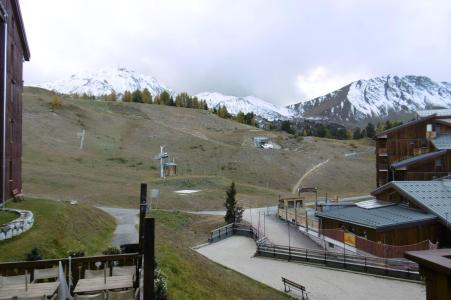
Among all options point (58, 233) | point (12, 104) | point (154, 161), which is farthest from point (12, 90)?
point (154, 161)

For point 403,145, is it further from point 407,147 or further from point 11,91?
point 11,91

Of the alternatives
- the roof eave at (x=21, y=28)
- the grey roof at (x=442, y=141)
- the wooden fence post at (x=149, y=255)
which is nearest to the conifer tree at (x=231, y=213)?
the roof eave at (x=21, y=28)

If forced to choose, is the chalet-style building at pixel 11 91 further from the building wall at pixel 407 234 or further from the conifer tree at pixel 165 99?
the conifer tree at pixel 165 99

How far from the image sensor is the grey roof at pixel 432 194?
101ft

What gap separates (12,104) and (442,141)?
146ft

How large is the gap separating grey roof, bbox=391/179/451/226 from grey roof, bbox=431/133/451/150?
49.0 ft

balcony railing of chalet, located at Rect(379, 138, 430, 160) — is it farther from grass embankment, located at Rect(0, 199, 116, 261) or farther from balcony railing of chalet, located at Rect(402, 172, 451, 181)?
grass embankment, located at Rect(0, 199, 116, 261)

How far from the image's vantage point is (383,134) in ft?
183

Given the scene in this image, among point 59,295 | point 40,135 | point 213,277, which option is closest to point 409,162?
point 213,277

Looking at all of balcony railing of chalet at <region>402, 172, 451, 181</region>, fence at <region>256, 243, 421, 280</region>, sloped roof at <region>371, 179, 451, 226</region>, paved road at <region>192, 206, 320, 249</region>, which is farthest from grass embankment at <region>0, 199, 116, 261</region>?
balcony railing of chalet at <region>402, 172, 451, 181</region>

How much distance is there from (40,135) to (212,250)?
236 ft

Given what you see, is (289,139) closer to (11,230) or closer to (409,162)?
(409,162)

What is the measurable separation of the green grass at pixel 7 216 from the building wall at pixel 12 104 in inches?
121

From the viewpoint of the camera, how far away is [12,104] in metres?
29.5
